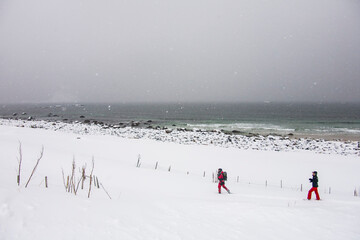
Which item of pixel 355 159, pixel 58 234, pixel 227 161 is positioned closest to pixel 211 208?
pixel 58 234

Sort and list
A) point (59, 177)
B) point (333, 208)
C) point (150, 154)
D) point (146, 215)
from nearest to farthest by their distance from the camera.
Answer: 1. point (146, 215)
2. point (333, 208)
3. point (59, 177)
4. point (150, 154)

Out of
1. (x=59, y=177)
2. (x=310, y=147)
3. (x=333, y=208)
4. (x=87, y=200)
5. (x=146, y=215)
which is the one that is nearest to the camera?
(x=146, y=215)

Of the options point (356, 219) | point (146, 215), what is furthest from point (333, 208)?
point (146, 215)

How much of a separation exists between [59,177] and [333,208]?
11.8 meters

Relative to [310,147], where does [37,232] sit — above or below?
above

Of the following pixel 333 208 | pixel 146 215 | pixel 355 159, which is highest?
pixel 146 215

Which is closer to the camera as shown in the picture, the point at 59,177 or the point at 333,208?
the point at 333,208

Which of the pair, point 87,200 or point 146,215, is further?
point 87,200

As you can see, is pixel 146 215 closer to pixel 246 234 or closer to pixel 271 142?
pixel 246 234

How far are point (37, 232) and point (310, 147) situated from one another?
31962 mm

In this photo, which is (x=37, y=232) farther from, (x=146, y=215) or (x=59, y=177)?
(x=59, y=177)

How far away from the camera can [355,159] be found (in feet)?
71.0

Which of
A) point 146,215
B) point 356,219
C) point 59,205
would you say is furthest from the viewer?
point 356,219

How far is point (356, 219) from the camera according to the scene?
242 inches
